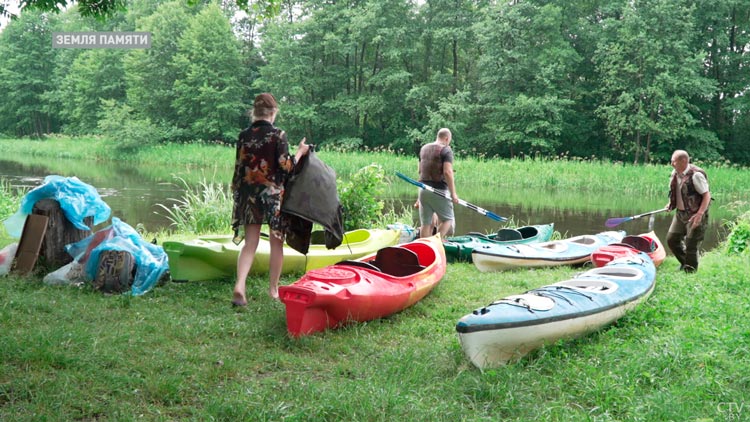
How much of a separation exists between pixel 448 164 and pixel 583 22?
22.8 metres

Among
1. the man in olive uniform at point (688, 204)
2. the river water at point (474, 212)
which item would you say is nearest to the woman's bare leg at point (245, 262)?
the man in olive uniform at point (688, 204)

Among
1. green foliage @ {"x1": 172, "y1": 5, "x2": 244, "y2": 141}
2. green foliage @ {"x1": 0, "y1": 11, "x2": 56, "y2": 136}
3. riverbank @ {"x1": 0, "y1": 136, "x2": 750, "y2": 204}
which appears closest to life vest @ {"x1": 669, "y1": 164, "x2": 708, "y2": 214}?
riverbank @ {"x1": 0, "y1": 136, "x2": 750, "y2": 204}

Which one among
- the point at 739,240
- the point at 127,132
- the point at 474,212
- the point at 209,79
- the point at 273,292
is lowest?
the point at 474,212

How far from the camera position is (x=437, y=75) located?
27547mm

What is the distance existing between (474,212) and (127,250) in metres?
9.00

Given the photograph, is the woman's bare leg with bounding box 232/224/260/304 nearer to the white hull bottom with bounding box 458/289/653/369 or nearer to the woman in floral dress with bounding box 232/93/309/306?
the woman in floral dress with bounding box 232/93/309/306

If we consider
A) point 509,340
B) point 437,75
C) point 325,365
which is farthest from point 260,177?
point 437,75

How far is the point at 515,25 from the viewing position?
2473 cm

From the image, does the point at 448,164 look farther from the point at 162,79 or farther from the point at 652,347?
the point at 162,79

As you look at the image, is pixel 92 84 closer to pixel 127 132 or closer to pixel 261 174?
pixel 127 132

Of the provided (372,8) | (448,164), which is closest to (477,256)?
(448,164)

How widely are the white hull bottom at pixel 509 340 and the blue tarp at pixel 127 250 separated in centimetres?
246

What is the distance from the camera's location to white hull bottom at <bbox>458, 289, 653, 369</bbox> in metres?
3.27

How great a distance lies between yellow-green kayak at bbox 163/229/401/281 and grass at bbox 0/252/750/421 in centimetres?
33
